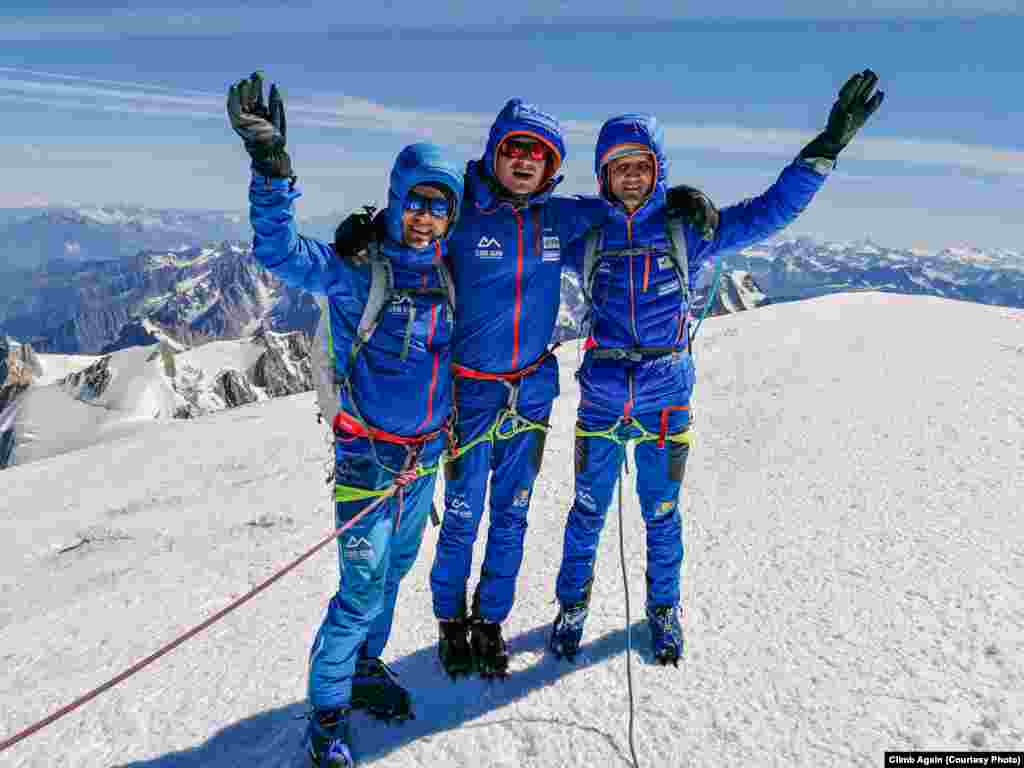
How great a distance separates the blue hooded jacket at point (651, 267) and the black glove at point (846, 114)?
0.60 feet

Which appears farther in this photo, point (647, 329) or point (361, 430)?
point (647, 329)

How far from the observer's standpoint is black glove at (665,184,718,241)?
5.58m

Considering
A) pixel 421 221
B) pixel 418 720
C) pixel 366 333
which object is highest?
pixel 421 221

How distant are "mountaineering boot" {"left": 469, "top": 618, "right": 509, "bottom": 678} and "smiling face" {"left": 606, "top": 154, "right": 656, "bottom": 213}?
409 centimetres

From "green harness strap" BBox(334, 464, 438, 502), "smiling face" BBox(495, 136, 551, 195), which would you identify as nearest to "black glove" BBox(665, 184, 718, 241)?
"smiling face" BBox(495, 136, 551, 195)

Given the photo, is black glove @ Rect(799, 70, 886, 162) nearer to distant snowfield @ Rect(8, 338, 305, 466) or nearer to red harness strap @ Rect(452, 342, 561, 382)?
red harness strap @ Rect(452, 342, 561, 382)

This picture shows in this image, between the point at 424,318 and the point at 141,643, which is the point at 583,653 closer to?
the point at 424,318

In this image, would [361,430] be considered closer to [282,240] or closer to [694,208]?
[282,240]

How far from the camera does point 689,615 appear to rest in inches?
255

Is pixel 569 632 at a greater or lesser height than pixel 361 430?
lesser

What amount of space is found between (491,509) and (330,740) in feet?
7.55

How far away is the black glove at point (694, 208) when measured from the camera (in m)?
5.58

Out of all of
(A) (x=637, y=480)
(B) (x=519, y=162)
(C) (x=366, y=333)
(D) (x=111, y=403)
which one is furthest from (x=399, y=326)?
(D) (x=111, y=403)

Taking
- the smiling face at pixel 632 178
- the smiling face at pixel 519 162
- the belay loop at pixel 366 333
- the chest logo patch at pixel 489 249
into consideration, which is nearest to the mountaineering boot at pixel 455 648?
the belay loop at pixel 366 333
